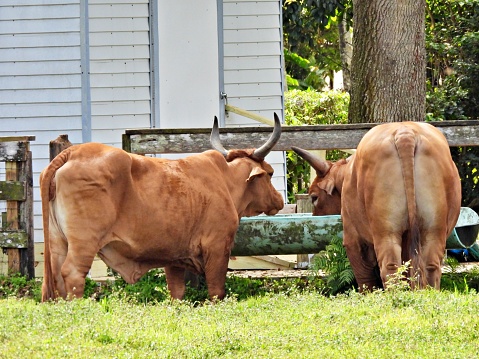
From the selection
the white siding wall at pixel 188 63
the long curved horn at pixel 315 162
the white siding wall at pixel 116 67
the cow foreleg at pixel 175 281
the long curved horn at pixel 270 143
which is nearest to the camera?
the cow foreleg at pixel 175 281

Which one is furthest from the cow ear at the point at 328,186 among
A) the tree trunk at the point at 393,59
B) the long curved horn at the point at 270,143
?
the tree trunk at the point at 393,59

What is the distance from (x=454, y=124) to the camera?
11.4 metres

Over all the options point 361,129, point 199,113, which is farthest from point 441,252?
point 199,113

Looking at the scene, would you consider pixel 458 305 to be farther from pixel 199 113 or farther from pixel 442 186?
pixel 199 113

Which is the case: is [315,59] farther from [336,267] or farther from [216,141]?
[336,267]

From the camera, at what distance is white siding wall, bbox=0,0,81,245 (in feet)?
47.5

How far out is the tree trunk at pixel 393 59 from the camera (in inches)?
520

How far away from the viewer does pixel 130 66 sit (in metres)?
14.9

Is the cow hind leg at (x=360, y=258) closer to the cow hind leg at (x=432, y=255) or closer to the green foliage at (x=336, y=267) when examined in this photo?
the green foliage at (x=336, y=267)

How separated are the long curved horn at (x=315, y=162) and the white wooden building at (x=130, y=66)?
3921 millimetres

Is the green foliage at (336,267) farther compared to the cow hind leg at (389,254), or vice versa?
the green foliage at (336,267)

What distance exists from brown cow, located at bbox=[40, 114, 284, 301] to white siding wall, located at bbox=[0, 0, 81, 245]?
4030mm

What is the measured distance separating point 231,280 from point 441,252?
115 inches

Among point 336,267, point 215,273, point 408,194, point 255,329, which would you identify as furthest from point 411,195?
point 255,329
